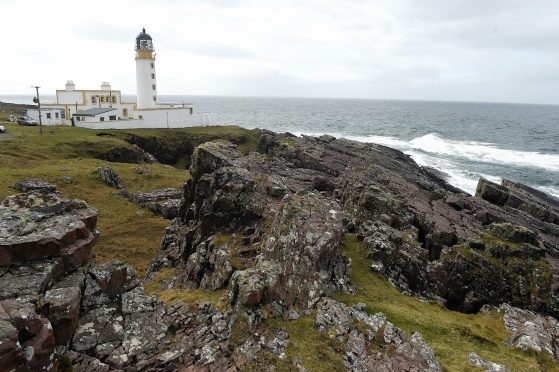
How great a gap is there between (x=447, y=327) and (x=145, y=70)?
101810mm

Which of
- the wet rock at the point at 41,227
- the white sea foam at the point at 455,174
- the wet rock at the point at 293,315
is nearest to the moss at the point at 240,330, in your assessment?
the wet rock at the point at 293,315

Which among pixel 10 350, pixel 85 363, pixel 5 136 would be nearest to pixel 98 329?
pixel 85 363

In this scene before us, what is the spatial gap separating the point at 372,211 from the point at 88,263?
2053 cm

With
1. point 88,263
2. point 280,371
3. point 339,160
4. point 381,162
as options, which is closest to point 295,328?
point 280,371

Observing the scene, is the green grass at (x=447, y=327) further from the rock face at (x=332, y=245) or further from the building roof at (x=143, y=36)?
the building roof at (x=143, y=36)

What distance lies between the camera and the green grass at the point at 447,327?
16625 mm

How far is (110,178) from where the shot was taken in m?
54.9

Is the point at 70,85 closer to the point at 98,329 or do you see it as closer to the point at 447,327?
the point at 98,329

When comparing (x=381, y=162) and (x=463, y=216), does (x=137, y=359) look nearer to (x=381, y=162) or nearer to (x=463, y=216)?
(x=463, y=216)

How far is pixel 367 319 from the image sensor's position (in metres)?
17.7

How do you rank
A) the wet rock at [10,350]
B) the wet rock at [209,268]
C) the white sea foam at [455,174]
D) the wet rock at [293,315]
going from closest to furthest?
the wet rock at [10,350] < the wet rock at [293,315] < the wet rock at [209,268] < the white sea foam at [455,174]

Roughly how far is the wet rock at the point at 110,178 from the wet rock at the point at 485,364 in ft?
158

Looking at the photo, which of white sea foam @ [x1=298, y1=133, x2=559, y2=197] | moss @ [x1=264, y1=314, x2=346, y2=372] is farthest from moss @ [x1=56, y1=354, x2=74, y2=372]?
white sea foam @ [x1=298, y1=133, x2=559, y2=197]

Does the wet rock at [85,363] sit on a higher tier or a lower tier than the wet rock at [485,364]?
higher
